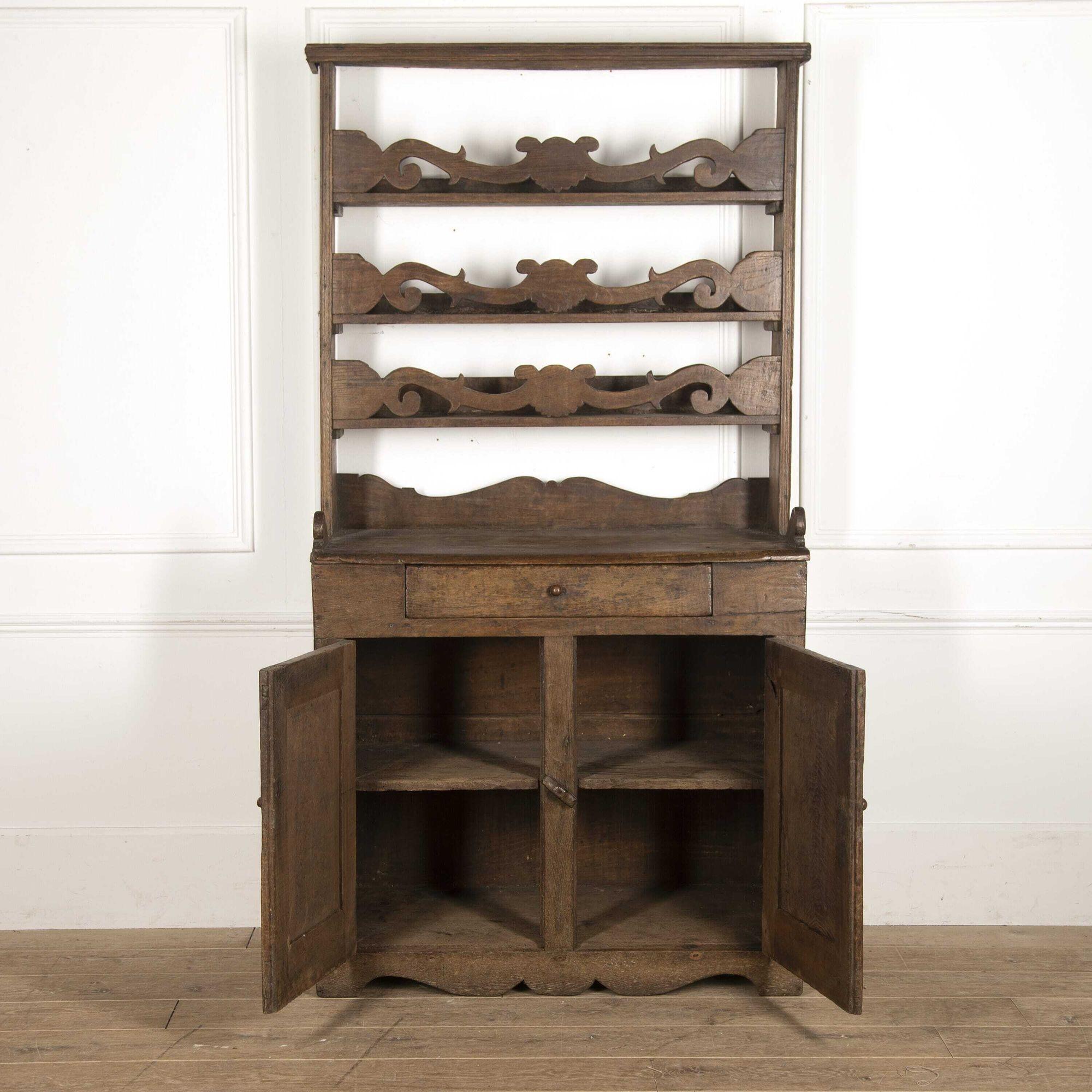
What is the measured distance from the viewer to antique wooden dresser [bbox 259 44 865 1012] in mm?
2576

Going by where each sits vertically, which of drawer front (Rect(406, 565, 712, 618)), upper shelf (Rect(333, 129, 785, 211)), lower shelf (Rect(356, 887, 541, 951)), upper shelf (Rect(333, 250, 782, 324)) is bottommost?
lower shelf (Rect(356, 887, 541, 951))

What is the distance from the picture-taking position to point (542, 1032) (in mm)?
2656

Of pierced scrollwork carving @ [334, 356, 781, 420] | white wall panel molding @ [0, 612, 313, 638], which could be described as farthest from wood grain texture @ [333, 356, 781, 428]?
white wall panel molding @ [0, 612, 313, 638]

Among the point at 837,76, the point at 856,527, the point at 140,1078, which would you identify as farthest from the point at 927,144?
the point at 140,1078

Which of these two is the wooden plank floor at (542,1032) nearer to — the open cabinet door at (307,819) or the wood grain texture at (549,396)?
the open cabinet door at (307,819)

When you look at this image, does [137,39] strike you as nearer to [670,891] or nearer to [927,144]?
[927,144]

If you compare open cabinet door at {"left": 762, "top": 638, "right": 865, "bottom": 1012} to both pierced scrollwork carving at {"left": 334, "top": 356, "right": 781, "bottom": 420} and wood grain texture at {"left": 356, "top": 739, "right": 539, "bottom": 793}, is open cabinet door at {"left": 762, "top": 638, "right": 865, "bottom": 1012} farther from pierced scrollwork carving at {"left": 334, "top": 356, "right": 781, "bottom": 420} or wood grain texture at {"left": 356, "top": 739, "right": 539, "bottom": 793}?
pierced scrollwork carving at {"left": 334, "top": 356, "right": 781, "bottom": 420}

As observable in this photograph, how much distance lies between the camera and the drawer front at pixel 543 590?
2.69 metres

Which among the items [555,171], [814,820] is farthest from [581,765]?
[555,171]

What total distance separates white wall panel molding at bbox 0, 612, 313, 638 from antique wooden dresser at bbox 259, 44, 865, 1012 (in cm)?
26

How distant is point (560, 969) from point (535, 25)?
2524mm

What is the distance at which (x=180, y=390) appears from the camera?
126 inches

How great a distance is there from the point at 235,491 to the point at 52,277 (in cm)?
78

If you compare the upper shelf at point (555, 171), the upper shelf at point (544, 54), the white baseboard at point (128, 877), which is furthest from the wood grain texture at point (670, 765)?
the upper shelf at point (544, 54)
